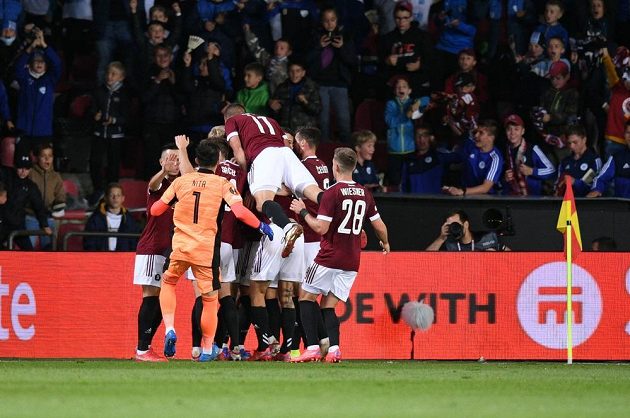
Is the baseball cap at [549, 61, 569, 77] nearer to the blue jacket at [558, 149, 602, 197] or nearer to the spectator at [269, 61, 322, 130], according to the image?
the blue jacket at [558, 149, 602, 197]

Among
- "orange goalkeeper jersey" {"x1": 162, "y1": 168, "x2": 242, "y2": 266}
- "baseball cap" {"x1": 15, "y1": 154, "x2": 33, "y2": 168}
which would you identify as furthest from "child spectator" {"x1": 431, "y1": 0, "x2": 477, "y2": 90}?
"orange goalkeeper jersey" {"x1": 162, "y1": 168, "x2": 242, "y2": 266}

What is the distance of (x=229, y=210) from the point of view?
46.6 feet

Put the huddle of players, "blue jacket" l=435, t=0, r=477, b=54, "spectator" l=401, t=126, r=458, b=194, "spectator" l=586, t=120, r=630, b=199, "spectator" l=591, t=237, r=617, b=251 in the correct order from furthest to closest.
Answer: "blue jacket" l=435, t=0, r=477, b=54, "spectator" l=401, t=126, r=458, b=194, "spectator" l=586, t=120, r=630, b=199, "spectator" l=591, t=237, r=617, b=251, the huddle of players

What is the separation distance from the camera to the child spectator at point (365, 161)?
18.4 m

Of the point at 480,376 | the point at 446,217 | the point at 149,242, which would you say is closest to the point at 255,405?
the point at 480,376

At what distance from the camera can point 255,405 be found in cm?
928

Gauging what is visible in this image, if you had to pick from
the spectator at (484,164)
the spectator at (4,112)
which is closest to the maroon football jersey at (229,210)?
the spectator at (484,164)

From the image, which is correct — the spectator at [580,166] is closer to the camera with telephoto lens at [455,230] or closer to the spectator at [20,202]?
the camera with telephoto lens at [455,230]

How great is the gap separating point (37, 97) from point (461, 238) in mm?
7130

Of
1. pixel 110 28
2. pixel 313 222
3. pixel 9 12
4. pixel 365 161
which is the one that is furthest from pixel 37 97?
pixel 313 222

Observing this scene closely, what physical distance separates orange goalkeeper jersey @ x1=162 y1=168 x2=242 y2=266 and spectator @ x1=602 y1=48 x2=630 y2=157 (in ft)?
28.3

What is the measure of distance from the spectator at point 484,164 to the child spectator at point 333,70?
216cm

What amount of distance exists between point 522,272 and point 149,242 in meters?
4.70

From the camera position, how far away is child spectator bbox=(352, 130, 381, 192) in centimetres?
1838
